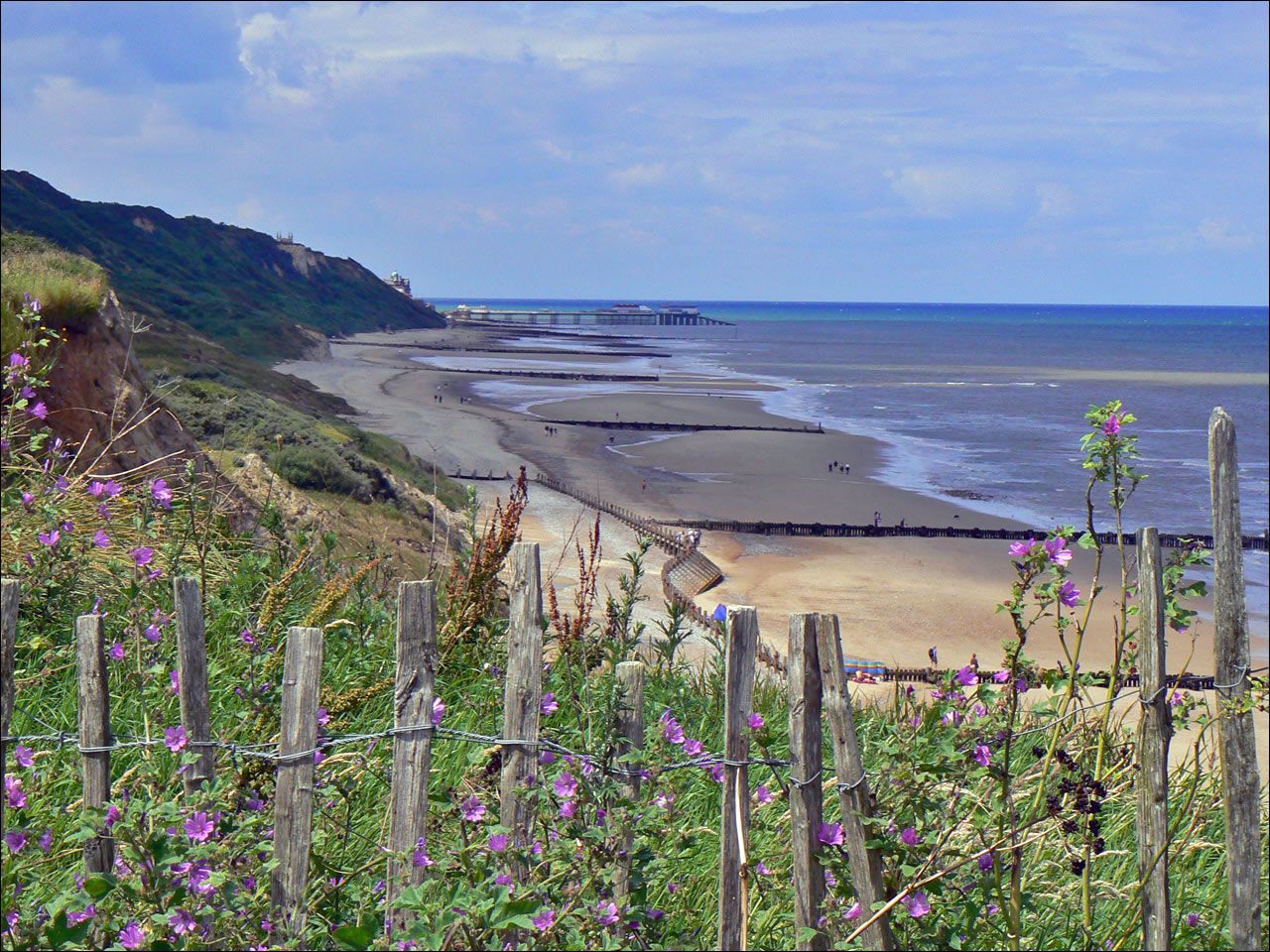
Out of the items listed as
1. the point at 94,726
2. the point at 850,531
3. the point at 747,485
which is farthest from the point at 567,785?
the point at 747,485

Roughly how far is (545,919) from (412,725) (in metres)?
0.56

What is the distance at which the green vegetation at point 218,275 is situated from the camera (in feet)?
230

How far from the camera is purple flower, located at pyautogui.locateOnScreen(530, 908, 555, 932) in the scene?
2.58m

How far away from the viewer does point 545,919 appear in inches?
102

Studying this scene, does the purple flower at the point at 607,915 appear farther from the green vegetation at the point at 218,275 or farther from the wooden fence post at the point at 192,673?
the green vegetation at the point at 218,275

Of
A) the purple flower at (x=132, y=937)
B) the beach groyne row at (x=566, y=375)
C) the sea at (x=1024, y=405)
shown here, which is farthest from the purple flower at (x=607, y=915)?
the beach groyne row at (x=566, y=375)

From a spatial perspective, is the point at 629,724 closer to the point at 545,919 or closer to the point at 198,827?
the point at 545,919

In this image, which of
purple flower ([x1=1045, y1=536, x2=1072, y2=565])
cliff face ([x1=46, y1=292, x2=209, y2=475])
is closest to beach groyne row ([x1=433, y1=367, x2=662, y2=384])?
cliff face ([x1=46, y1=292, x2=209, y2=475])

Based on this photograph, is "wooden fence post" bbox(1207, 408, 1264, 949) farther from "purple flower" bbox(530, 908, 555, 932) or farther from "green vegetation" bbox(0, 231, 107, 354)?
"green vegetation" bbox(0, 231, 107, 354)

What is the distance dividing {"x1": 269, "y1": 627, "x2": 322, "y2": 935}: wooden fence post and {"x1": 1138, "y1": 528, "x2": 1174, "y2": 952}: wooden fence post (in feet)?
6.69

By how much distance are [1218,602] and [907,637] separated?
16.9 m

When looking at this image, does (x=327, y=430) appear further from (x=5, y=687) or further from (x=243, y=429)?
(x=5, y=687)

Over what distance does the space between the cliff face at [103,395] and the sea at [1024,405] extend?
880 centimetres

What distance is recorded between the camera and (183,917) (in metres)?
2.58
